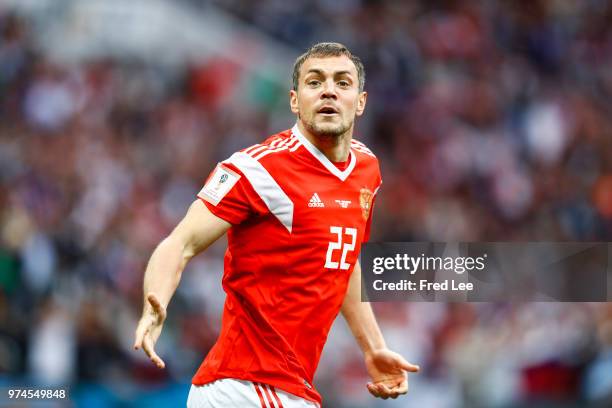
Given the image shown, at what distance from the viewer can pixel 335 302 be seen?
4527mm

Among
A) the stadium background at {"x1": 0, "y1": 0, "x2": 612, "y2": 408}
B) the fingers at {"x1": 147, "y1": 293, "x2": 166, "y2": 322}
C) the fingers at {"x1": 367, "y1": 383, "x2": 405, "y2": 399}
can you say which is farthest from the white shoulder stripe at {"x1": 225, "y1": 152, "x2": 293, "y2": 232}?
the stadium background at {"x1": 0, "y1": 0, "x2": 612, "y2": 408}

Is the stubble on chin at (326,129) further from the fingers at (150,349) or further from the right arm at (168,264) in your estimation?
the fingers at (150,349)

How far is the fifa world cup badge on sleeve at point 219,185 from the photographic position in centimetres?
421

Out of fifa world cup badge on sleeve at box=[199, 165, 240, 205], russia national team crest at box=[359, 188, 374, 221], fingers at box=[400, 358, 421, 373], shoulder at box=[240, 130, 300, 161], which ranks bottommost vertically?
fingers at box=[400, 358, 421, 373]

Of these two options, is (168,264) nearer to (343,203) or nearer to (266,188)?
(266,188)

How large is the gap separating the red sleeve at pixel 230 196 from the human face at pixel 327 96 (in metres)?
0.42

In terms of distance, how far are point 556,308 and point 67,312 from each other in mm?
3995

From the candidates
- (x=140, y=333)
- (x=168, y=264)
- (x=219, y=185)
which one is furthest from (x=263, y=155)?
(x=140, y=333)

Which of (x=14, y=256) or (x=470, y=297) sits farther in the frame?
(x=14, y=256)

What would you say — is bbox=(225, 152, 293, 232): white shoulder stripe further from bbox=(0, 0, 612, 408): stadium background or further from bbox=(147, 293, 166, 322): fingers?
bbox=(0, 0, 612, 408): stadium background

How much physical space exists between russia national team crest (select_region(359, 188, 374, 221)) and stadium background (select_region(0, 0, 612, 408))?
404 centimetres

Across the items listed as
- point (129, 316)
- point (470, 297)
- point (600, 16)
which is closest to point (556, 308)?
point (470, 297)

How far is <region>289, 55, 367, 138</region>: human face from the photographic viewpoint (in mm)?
4473

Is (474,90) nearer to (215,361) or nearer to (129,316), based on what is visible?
(129,316)
